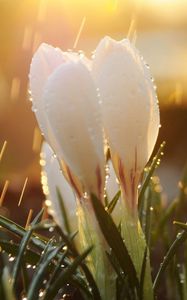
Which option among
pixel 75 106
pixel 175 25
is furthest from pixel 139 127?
pixel 175 25

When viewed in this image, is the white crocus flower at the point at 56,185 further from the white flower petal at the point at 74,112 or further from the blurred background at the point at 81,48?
the blurred background at the point at 81,48

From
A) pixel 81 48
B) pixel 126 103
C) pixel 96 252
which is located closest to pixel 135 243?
pixel 96 252

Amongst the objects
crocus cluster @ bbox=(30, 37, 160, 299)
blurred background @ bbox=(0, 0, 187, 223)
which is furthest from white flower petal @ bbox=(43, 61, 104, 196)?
blurred background @ bbox=(0, 0, 187, 223)

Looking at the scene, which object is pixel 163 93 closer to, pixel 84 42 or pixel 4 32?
pixel 84 42

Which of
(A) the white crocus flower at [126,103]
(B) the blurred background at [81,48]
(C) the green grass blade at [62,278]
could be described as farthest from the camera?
(B) the blurred background at [81,48]

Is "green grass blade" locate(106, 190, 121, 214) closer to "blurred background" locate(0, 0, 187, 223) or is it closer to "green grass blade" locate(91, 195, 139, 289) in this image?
"green grass blade" locate(91, 195, 139, 289)

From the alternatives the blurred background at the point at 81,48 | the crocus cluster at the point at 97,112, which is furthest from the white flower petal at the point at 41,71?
the blurred background at the point at 81,48
